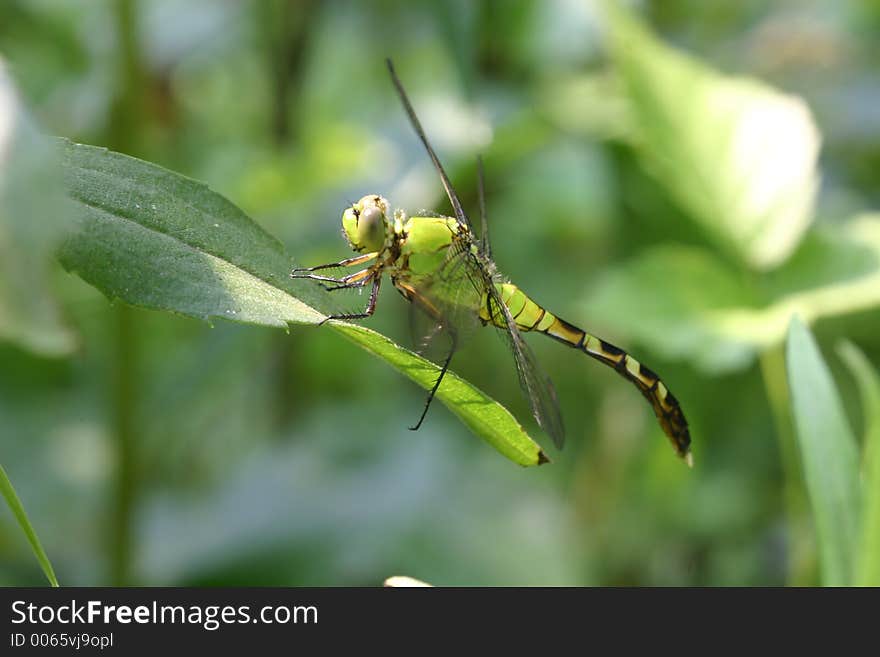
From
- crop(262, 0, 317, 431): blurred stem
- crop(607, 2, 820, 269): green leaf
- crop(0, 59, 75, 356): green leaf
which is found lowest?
crop(0, 59, 75, 356): green leaf

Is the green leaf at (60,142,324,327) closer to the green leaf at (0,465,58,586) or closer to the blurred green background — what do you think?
the green leaf at (0,465,58,586)

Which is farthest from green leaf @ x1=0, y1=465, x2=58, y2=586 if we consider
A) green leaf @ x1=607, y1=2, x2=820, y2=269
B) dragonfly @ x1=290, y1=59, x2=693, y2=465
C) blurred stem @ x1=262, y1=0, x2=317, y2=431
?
blurred stem @ x1=262, y1=0, x2=317, y2=431

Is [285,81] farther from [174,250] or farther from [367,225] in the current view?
[174,250]

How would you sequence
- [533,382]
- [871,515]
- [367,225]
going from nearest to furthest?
[871,515], [533,382], [367,225]

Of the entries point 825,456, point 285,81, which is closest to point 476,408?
point 825,456

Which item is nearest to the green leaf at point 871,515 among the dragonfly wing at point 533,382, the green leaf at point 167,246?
the dragonfly wing at point 533,382

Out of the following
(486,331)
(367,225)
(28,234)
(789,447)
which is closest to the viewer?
(28,234)
